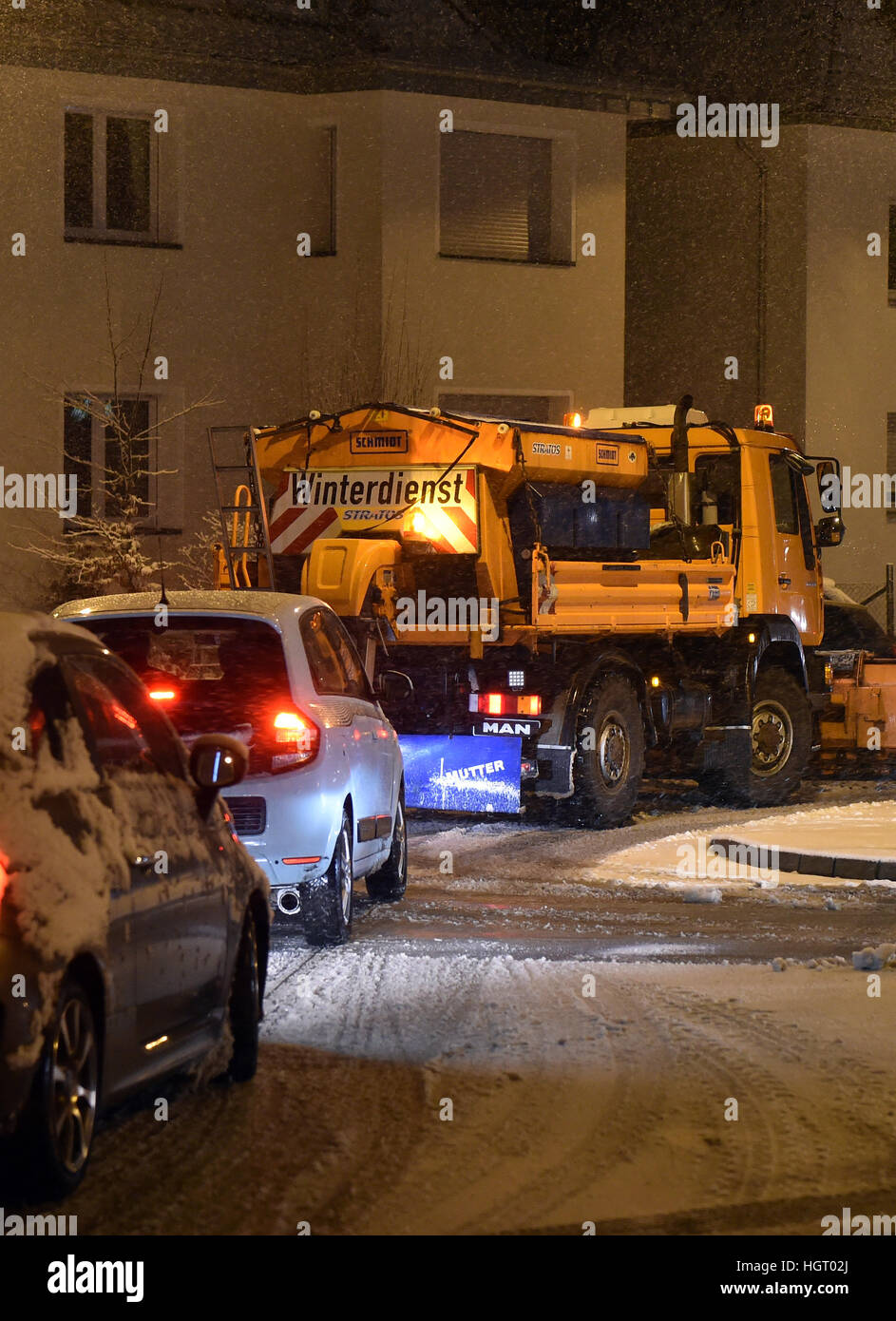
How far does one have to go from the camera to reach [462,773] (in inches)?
643

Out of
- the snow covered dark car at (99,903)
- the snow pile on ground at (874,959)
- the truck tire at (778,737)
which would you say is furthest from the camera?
the truck tire at (778,737)

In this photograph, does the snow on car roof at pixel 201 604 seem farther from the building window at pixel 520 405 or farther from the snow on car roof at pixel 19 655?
the building window at pixel 520 405

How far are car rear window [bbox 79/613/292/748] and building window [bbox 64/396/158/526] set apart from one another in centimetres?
1654

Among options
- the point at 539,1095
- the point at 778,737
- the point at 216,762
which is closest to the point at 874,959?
the point at 539,1095

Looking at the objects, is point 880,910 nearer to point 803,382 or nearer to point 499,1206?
point 499,1206

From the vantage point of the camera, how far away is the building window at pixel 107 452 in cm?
2706

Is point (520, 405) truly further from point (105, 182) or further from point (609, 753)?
point (609, 753)

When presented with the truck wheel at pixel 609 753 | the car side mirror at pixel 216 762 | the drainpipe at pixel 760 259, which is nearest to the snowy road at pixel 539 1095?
the car side mirror at pixel 216 762

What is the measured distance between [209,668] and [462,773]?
6090mm

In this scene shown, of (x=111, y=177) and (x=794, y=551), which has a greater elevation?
(x=111, y=177)

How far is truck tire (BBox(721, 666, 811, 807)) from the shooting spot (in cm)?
1952

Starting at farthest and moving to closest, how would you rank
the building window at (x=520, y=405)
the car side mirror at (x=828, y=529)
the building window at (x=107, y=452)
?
1. the building window at (x=520, y=405)
2. the building window at (x=107, y=452)
3. the car side mirror at (x=828, y=529)

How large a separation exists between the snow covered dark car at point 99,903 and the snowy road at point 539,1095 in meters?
0.28
